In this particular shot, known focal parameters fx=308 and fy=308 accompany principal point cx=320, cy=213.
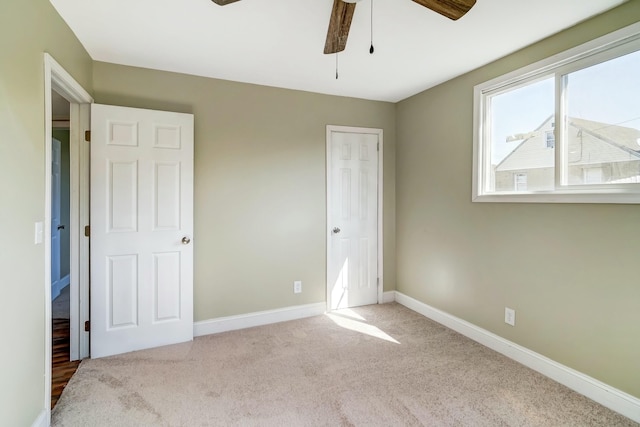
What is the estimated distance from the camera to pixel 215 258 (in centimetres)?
304

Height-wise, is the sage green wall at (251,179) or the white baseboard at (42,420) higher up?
the sage green wall at (251,179)

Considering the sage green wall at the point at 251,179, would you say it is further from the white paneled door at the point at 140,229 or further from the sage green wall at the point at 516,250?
the sage green wall at the point at 516,250

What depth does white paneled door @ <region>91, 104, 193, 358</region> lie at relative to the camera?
8.33 ft

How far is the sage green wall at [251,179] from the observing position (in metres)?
2.91

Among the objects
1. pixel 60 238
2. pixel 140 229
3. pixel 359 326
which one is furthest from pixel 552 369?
pixel 60 238

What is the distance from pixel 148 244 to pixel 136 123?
1.04 metres

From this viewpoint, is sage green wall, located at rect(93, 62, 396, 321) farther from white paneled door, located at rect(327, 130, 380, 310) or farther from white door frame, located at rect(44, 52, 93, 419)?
Result: white door frame, located at rect(44, 52, 93, 419)

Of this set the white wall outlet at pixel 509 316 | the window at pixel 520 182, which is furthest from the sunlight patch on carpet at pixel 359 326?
the window at pixel 520 182

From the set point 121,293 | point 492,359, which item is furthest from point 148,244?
point 492,359

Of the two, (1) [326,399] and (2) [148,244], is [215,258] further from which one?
(1) [326,399]

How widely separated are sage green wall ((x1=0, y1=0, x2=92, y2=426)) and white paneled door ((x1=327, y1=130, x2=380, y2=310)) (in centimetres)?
246

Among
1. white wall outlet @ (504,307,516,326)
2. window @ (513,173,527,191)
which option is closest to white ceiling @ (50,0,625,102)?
window @ (513,173,527,191)

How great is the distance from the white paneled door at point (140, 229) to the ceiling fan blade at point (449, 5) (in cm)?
215

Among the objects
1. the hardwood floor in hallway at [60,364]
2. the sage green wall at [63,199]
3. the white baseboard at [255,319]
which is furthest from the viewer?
the sage green wall at [63,199]
